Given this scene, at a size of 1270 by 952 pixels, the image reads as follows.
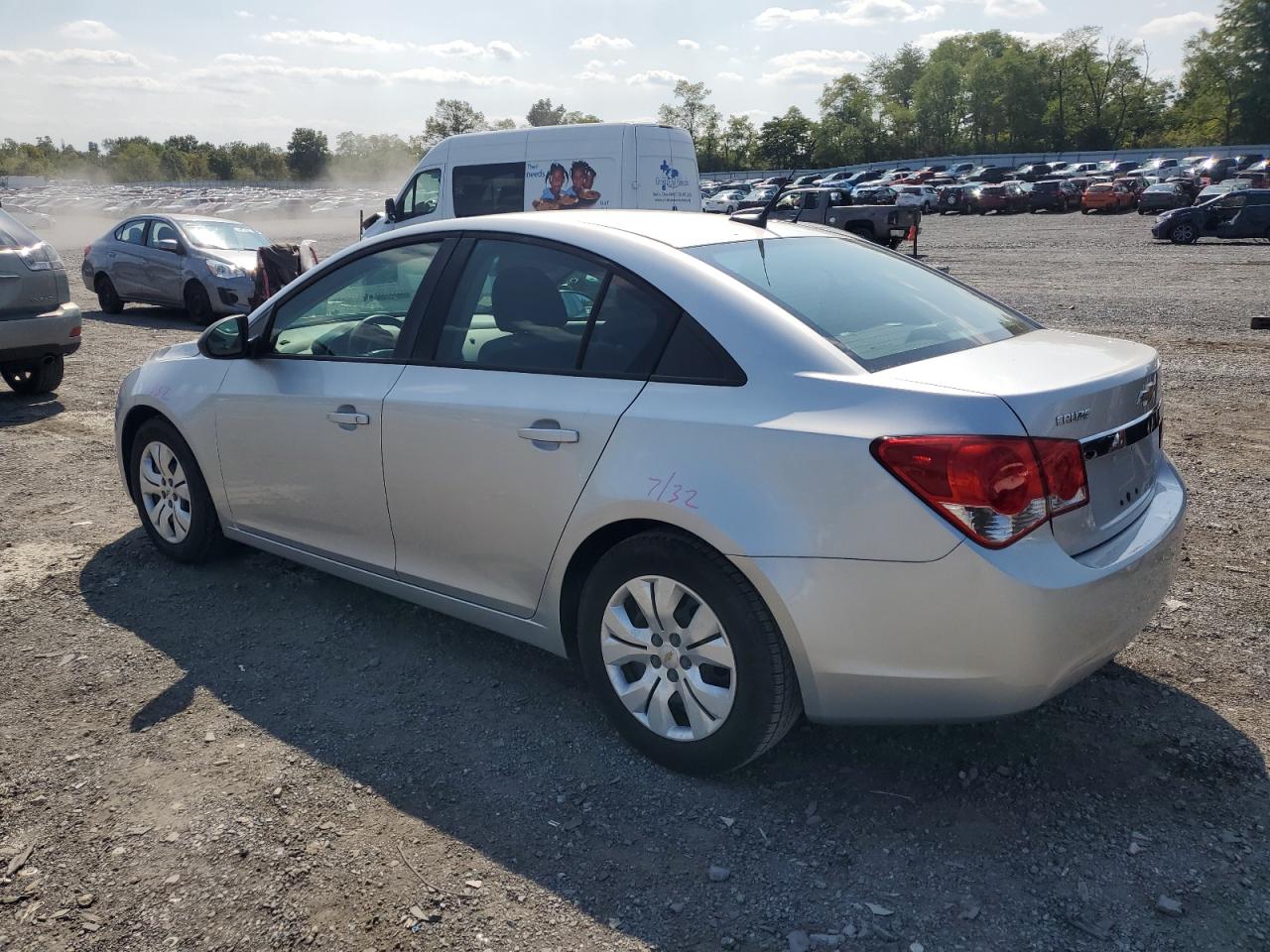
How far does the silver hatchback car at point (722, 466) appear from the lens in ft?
8.49

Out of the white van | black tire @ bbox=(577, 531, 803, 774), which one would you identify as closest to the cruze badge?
black tire @ bbox=(577, 531, 803, 774)

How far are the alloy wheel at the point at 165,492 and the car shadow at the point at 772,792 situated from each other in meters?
0.88

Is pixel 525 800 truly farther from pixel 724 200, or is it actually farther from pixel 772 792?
pixel 724 200

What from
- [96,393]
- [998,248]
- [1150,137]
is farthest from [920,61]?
[96,393]

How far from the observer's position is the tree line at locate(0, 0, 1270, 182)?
304 ft

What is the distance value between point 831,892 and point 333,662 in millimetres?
2162

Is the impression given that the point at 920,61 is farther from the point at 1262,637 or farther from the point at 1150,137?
the point at 1262,637

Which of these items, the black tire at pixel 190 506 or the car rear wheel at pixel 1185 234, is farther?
the car rear wheel at pixel 1185 234

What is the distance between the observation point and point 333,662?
3.94 meters

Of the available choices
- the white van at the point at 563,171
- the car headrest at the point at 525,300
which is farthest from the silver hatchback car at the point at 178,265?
the car headrest at the point at 525,300

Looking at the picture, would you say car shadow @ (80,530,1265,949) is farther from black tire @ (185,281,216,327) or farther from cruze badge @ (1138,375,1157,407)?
black tire @ (185,281,216,327)

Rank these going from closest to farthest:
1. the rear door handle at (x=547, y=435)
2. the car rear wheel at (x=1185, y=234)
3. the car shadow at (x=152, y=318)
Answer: the rear door handle at (x=547, y=435), the car shadow at (x=152, y=318), the car rear wheel at (x=1185, y=234)

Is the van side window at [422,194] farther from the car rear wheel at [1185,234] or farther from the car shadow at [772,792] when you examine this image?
the car rear wheel at [1185,234]

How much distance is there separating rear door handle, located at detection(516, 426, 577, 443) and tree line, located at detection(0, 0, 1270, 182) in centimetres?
9418
